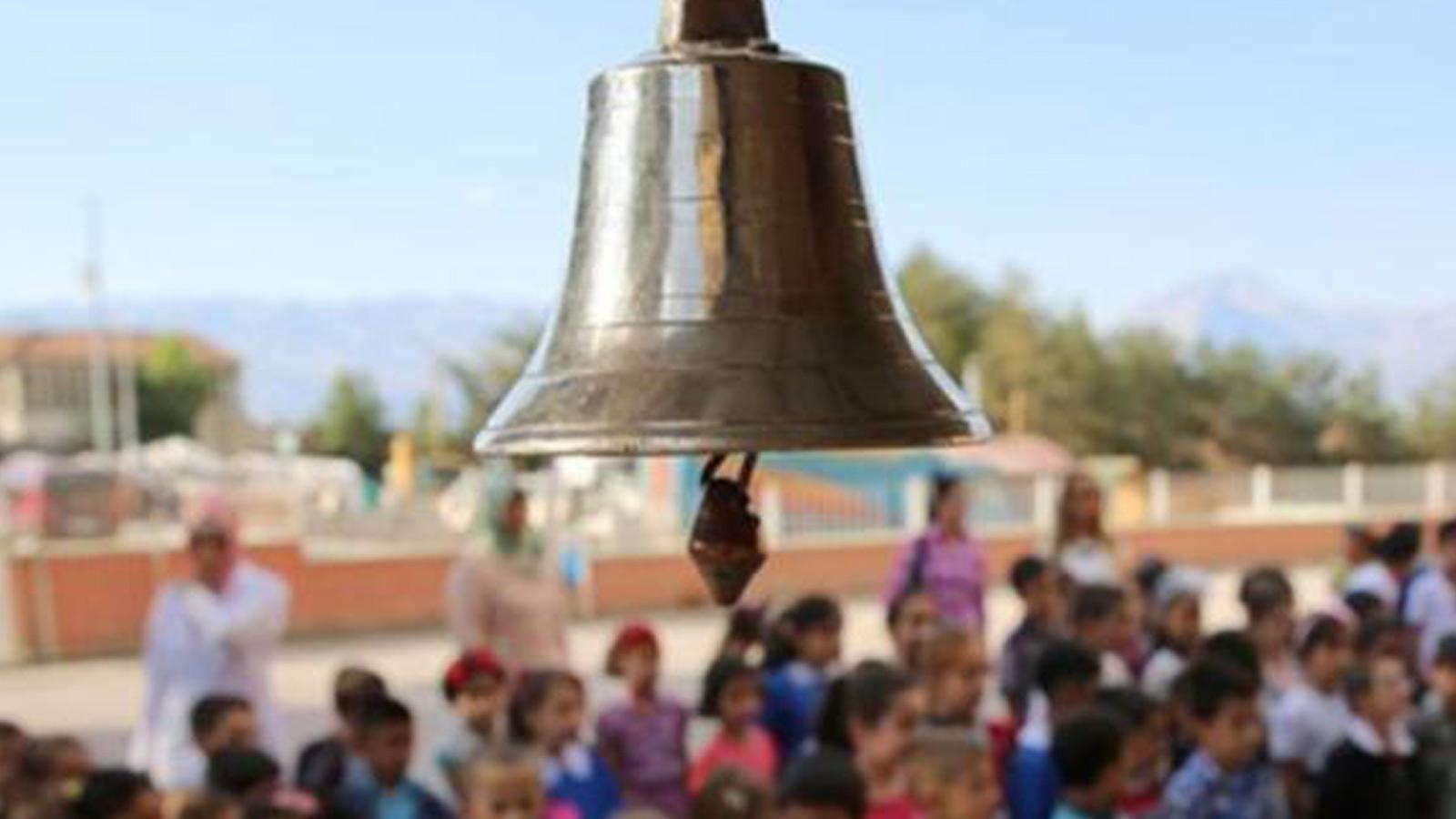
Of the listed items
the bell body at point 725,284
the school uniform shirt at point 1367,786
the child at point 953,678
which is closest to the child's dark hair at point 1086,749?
the child at point 953,678

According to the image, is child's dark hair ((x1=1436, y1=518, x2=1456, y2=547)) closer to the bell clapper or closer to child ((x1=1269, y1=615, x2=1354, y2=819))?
child ((x1=1269, y1=615, x2=1354, y2=819))

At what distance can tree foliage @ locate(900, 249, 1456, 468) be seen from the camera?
1432 inches

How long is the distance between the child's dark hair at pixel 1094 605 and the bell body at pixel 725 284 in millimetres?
3440

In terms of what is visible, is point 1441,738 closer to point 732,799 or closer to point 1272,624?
point 1272,624

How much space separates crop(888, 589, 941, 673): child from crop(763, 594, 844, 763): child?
6.9 inches

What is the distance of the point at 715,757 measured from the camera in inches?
176

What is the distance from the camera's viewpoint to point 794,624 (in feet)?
17.1

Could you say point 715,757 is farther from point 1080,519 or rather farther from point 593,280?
point 593,280

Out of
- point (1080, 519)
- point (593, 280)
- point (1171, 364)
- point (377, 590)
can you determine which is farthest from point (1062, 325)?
point (593, 280)

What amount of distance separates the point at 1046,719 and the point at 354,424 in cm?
3742

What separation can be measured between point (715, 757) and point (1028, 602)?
4.04ft

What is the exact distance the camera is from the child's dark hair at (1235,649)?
4.66 m

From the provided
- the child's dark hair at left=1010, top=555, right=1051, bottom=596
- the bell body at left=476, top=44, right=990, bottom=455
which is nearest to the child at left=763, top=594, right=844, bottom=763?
the child's dark hair at left=1010, top=555, right=1051, bottom=596

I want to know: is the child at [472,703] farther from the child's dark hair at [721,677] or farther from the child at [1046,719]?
the child at [1046,719]
